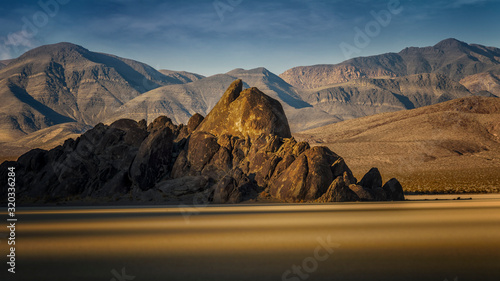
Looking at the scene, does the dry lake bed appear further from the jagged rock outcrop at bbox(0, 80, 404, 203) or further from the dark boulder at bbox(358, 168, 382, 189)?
the dark boulder at bbox(358, 168, 382, 189)

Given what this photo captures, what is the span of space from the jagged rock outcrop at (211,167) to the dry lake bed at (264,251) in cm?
1550

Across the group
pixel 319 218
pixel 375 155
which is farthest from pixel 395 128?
pixel 319 218

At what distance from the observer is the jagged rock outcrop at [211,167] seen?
3428 centimetres

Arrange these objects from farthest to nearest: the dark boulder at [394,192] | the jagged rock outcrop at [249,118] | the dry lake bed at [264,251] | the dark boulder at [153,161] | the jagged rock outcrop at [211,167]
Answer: the jagged rock outcrop at [249,118]
the dark boulder at [153,161]
the dark boulder at [394,192]
the jagged rock outcrop at [211,167]
the dry lake bed at [264,251]

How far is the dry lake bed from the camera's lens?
9.35 meters

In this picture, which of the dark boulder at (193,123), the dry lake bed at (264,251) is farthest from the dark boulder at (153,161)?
the dry lake bed at (264,251)

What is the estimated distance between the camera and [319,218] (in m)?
20.5

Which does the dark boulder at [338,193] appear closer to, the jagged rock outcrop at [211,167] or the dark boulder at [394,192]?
the jagged rock outcrop at [211,167]

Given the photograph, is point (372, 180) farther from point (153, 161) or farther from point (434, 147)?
point (434, 147)

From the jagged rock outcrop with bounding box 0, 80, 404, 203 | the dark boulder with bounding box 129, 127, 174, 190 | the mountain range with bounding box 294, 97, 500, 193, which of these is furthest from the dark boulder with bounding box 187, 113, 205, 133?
the mountain range with bounding box 294, 97, 500, 193

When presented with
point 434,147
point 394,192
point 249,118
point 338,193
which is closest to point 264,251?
point 338,193

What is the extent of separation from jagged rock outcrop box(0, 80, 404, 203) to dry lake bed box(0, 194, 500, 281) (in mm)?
15502

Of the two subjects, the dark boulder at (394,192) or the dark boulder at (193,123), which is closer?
the dark boulder at (394,192)

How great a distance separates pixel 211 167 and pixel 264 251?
87.8 feet
